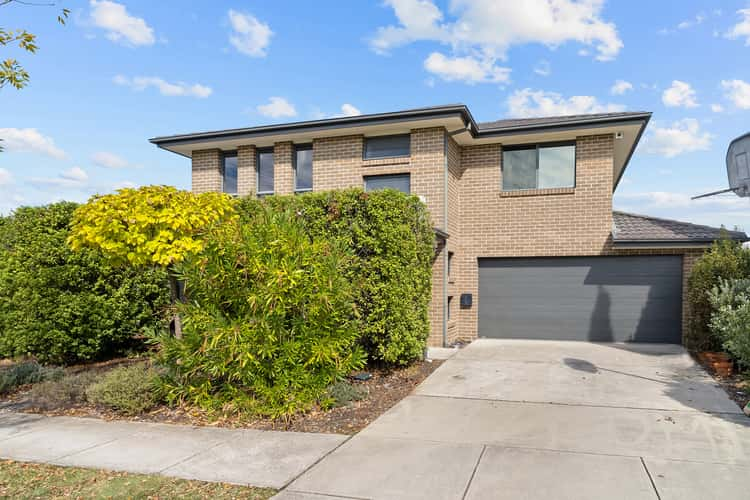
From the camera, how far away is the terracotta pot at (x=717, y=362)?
28.9ft

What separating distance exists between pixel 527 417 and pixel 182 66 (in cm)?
940

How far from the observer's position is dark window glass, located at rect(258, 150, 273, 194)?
47.1ft

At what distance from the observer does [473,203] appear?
13.4 metres

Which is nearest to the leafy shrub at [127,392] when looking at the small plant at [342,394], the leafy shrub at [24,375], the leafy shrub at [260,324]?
the leafy shrub at [260,324]

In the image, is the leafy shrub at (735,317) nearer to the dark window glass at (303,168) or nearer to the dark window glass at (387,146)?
the dark window glass at (387,146)

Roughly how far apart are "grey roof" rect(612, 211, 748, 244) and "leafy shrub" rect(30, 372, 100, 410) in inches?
461

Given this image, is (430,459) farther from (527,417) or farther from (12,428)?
(12,428)

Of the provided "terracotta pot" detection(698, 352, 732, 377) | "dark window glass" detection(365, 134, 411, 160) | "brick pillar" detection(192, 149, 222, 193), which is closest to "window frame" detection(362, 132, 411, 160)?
"dark window glass" detection(365, 134, 411, 160)

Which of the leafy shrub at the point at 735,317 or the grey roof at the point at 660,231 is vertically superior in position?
the grey roof at the point at 660,231

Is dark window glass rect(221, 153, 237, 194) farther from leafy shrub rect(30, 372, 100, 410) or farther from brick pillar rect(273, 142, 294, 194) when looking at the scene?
leafy shrub rect(30, 372, 100, 410)

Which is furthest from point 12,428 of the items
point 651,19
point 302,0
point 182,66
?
point 651,19

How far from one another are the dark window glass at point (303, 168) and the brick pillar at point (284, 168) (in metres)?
0.18

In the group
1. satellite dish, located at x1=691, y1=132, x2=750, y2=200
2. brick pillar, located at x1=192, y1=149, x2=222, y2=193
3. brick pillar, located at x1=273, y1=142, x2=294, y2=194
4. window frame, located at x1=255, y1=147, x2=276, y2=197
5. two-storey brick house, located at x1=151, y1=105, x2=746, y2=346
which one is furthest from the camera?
brick pillar, located at x1=192, y1=149, x2=222, y2=193

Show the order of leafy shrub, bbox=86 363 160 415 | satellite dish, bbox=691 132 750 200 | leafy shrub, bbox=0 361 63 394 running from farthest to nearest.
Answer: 1. leafy shrub, bbox=0 361 63 394
2. leafy shrub, bbox=86 363 160 415
3. satellite dish, bbox=691 132 750 200
